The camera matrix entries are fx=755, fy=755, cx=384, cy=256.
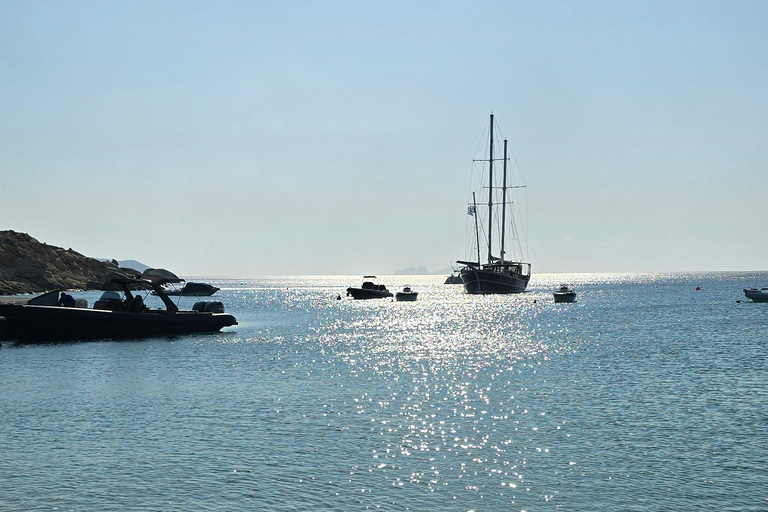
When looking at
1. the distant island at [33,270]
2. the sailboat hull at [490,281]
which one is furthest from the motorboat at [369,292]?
the distant island at [33,270]

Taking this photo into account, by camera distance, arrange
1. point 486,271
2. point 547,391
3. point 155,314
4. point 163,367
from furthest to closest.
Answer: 1. point 486,271
2. point 155,314
3. point 163,367
4. point 547,391

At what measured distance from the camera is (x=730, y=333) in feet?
232

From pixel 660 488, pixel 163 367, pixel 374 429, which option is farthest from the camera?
pixel 163 367

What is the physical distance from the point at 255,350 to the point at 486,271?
96.7 meters

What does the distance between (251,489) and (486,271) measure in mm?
133606

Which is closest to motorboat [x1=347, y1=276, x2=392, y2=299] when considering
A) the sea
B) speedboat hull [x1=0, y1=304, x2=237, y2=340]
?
speedboat hull [x1=0, y1=304, x2=237, y2=340]

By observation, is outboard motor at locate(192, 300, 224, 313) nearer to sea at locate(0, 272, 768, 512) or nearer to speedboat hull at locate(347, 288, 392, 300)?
sea at locate(0, 272, 768, 512)

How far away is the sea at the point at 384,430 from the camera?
19.0m

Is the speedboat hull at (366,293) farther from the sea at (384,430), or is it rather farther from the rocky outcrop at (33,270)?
the sea at (384,430)

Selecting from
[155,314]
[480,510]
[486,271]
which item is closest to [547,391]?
[480,510]

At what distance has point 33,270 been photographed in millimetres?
165750

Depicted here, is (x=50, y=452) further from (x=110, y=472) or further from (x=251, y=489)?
(x=251, y=489)

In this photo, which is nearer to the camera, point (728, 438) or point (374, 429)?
point (728, 438)

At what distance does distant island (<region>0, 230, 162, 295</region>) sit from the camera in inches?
6145
